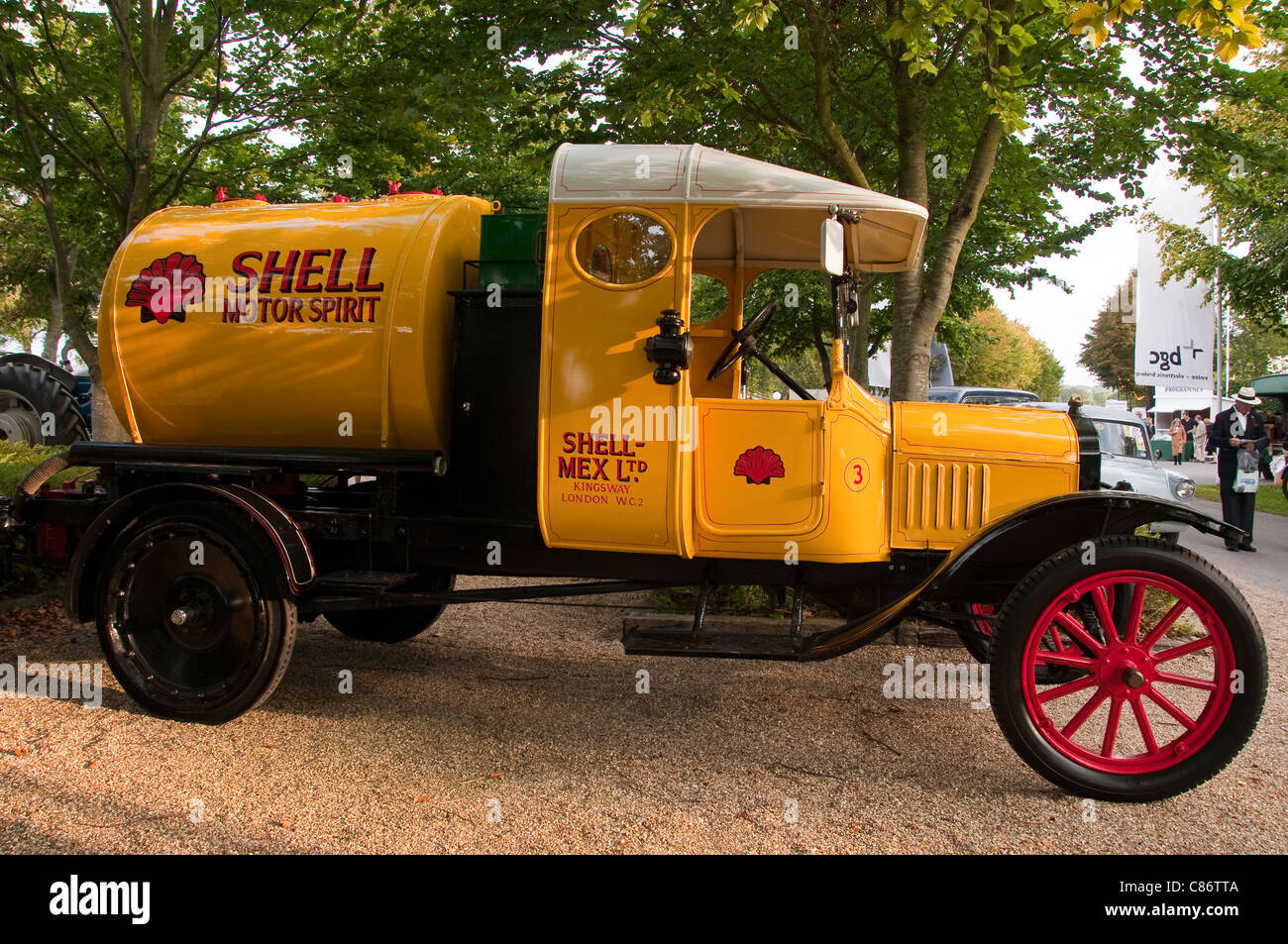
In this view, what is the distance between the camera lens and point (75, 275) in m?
20.9

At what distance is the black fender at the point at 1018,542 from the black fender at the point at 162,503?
8.19 feet

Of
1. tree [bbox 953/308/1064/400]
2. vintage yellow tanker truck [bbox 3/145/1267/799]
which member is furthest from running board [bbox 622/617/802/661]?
tree [bbox 953/308/1064/400]

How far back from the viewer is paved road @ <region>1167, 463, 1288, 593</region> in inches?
Answer: 365

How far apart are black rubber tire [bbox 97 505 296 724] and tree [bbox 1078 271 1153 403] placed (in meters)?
52.1

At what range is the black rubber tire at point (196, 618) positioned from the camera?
441 cm

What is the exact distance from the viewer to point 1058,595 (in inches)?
147

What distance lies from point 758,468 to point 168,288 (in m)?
3.19

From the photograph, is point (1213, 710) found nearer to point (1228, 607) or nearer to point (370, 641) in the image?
point (1228, 607)

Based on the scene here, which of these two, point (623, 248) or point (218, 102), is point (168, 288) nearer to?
point (623, 248)

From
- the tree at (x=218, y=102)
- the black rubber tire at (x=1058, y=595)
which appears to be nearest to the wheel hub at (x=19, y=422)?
the tree at (x=218, y=102)

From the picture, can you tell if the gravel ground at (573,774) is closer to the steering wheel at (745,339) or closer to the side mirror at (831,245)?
the steering wheel at (745,339)

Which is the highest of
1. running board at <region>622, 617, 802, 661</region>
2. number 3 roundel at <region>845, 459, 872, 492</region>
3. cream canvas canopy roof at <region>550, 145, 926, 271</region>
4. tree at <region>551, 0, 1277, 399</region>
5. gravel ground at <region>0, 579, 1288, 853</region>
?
tree at <region>551, 0, 1277, 399</region>

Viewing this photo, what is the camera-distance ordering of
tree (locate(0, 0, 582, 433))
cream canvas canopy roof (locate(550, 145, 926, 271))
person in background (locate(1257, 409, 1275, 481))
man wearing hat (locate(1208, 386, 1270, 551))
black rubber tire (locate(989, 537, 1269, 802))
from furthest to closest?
1. person in background (locate(1257, 409, 1275, 481))
2. man wearing hat (locate(1208, 386, 1270, 551))
3. tree (locate(0, 0, 582, 433))
4. cream canvas canopy roof (locate(550, 145, 926, 271))
5. black rubber tire (locate(989, 537, 1269, 802))

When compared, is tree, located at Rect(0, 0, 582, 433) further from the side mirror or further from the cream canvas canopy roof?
the side mirror
